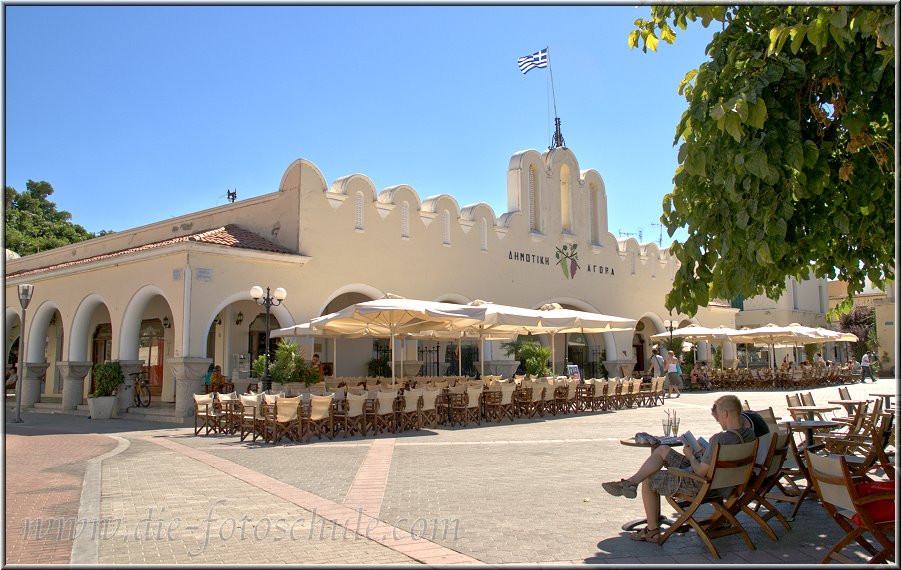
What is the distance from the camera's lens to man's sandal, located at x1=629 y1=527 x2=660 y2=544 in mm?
5684

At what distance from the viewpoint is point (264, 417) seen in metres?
12.7

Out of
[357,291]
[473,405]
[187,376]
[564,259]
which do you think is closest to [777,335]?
[564,259]

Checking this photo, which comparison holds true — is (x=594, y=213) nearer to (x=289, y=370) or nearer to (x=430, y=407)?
(x=289, y=370)

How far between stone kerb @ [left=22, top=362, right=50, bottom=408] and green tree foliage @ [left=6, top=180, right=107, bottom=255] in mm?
22301

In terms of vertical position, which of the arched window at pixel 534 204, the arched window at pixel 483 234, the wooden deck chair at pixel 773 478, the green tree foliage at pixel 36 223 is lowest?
the wooden deck chair at pixel 773 478

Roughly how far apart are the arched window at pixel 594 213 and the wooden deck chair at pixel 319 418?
60.5 feet

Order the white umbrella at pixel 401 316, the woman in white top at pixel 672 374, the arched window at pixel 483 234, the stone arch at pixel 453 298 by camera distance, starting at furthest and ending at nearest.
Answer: the woman in white top at pixel 672 374
the arched window at pixel 483 234
the stone arch at pixel 453 298
the white umbrella at pixel 401 316

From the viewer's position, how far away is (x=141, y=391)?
20.5m

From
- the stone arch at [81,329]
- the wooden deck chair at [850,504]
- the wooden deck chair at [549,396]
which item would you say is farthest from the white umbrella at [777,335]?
the wooden deck chair at [850,504]

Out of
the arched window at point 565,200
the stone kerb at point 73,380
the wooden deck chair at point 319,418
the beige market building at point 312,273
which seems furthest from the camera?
the arched window at point 565,200

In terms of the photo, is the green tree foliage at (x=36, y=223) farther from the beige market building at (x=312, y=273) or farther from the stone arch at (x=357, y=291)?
the stone arch at (x=357, y=291)

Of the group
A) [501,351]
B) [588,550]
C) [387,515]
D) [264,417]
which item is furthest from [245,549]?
[501,351]

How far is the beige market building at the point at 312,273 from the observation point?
18.2 metres

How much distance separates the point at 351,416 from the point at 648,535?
806 cm
